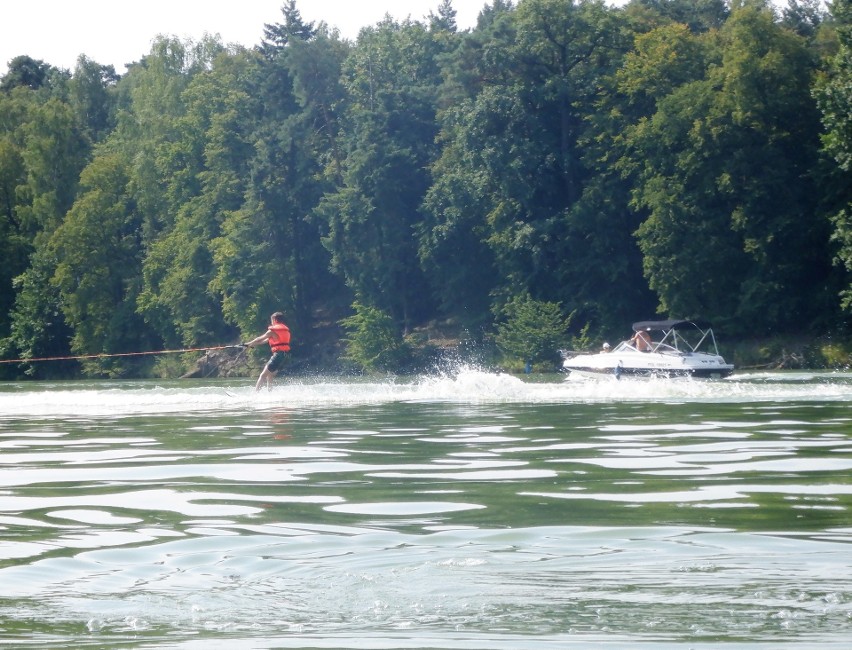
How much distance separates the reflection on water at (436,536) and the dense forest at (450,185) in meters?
33.4

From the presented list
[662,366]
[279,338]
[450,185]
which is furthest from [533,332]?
[279,338]

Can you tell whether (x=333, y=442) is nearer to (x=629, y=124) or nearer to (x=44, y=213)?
(x=629, y=124)

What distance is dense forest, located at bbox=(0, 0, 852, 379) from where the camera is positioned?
5259 centimetres

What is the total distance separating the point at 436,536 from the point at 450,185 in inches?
2171

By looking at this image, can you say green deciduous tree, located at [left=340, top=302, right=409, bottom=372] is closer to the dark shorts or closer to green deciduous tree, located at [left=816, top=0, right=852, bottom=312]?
green deciduous tree, located at [left=816, top=0, right=852, bottom=312]

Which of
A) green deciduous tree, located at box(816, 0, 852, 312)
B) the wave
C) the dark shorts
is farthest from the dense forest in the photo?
the dark shorts

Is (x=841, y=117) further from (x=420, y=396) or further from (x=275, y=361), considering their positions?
(x=275, y=361)

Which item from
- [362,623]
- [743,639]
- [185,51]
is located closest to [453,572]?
[362,623]

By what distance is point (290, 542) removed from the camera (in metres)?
9.22

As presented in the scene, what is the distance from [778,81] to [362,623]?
49245 mm

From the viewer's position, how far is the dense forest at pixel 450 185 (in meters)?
52.6

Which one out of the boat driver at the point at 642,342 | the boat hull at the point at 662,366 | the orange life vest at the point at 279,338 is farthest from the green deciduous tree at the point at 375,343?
the orange life vest at the point at 279,338

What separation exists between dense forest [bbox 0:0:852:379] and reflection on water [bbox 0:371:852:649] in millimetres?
33435

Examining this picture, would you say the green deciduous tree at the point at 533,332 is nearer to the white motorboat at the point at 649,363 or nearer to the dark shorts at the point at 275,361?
the white motorboat at the point at 649,363
